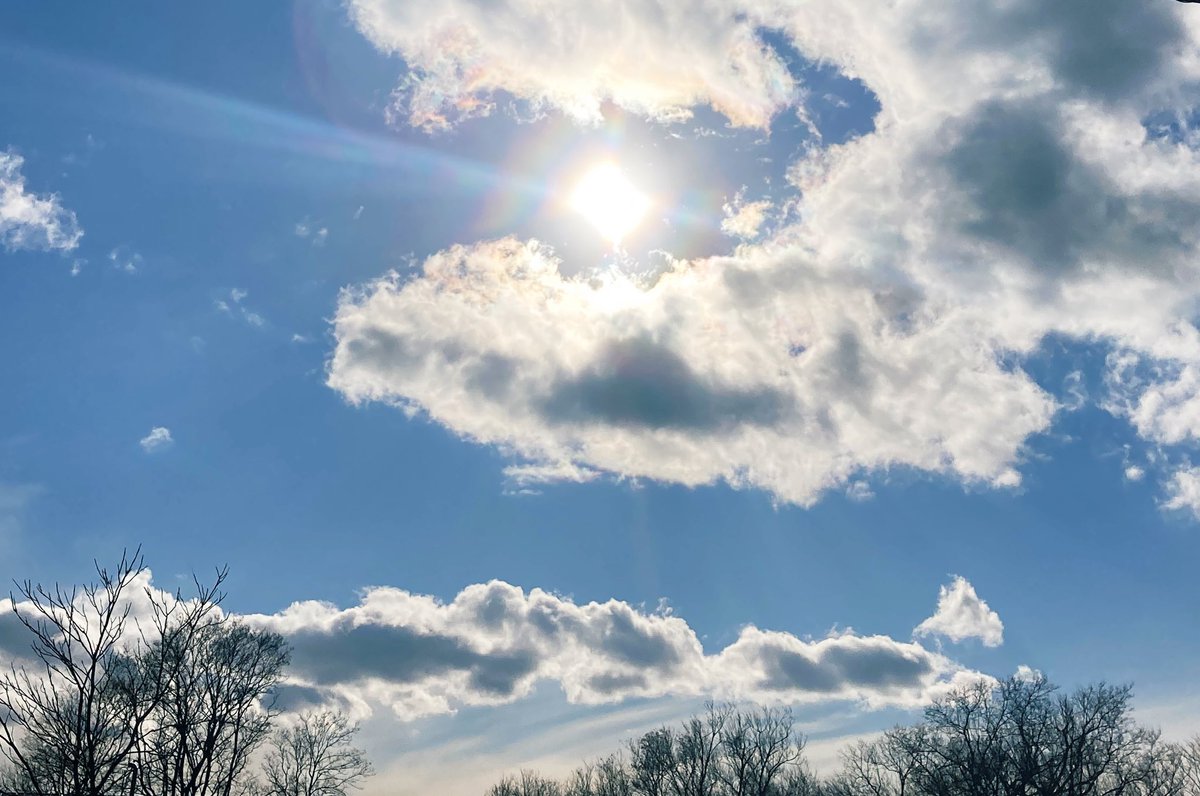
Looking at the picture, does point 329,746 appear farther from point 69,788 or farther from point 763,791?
point 69,788

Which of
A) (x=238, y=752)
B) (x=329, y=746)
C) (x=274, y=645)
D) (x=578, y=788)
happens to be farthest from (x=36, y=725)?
(x=578, y=788)

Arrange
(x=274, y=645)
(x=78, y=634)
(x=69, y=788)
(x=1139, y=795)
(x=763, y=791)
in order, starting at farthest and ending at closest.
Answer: (x=763, y=791), (x=1139, y=795), (x=274, y=645), (x=69, y=788), (x=78, y=634)

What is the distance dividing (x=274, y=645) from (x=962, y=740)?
4178 centimetres

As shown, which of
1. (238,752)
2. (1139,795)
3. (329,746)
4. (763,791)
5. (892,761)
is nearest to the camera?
(238,752)

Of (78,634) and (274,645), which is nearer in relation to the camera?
(78,634)

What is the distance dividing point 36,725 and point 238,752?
19.1 metres

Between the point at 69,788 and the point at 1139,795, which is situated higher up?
the point at 69,788

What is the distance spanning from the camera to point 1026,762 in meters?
46.0

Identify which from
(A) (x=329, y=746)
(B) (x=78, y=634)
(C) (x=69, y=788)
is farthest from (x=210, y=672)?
(A) (x=329, y=746)

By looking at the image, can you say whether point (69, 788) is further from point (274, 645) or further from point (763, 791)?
point (763, 791)

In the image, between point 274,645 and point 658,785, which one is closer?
point 274,645

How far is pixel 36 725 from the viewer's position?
1035 cm

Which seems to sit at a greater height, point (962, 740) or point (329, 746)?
point (329, 746)

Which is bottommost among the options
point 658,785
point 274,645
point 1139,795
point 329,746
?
point 1139,795
